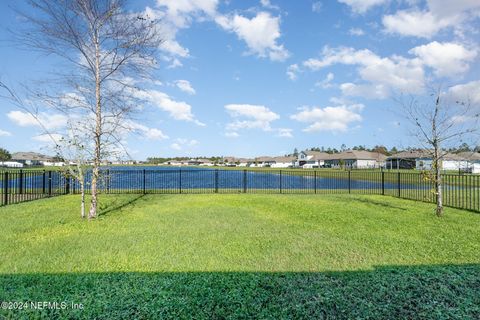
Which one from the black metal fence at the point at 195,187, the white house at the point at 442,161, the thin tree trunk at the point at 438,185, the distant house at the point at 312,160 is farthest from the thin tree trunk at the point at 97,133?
the distant house at the point at 312,160

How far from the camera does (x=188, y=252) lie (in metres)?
4.94

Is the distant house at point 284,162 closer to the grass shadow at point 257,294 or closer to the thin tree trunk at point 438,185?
the thin tree trunk at point 438,185

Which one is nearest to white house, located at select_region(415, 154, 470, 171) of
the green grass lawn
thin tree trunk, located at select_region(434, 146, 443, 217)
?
thin tree trunk, located at select_region(434, 146, 443, 217)

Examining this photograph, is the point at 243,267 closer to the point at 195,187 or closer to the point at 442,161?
the point at 442,161

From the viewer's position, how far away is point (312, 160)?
3703 inches

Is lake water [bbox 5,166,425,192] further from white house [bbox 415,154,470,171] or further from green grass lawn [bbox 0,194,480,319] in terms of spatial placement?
white house [bbox 415,154,470,171]

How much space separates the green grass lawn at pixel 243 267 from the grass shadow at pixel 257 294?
0.01 meters

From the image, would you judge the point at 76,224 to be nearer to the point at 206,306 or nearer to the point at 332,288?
the point at 206,306

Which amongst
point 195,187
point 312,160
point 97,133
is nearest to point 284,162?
point 312,160

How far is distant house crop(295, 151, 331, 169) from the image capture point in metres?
87.1

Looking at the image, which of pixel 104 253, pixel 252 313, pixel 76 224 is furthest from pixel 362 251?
pixel 76 224

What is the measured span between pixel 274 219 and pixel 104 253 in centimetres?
454

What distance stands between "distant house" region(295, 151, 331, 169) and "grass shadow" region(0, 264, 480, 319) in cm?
8035

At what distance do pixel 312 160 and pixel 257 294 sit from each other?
93993 millimetres
